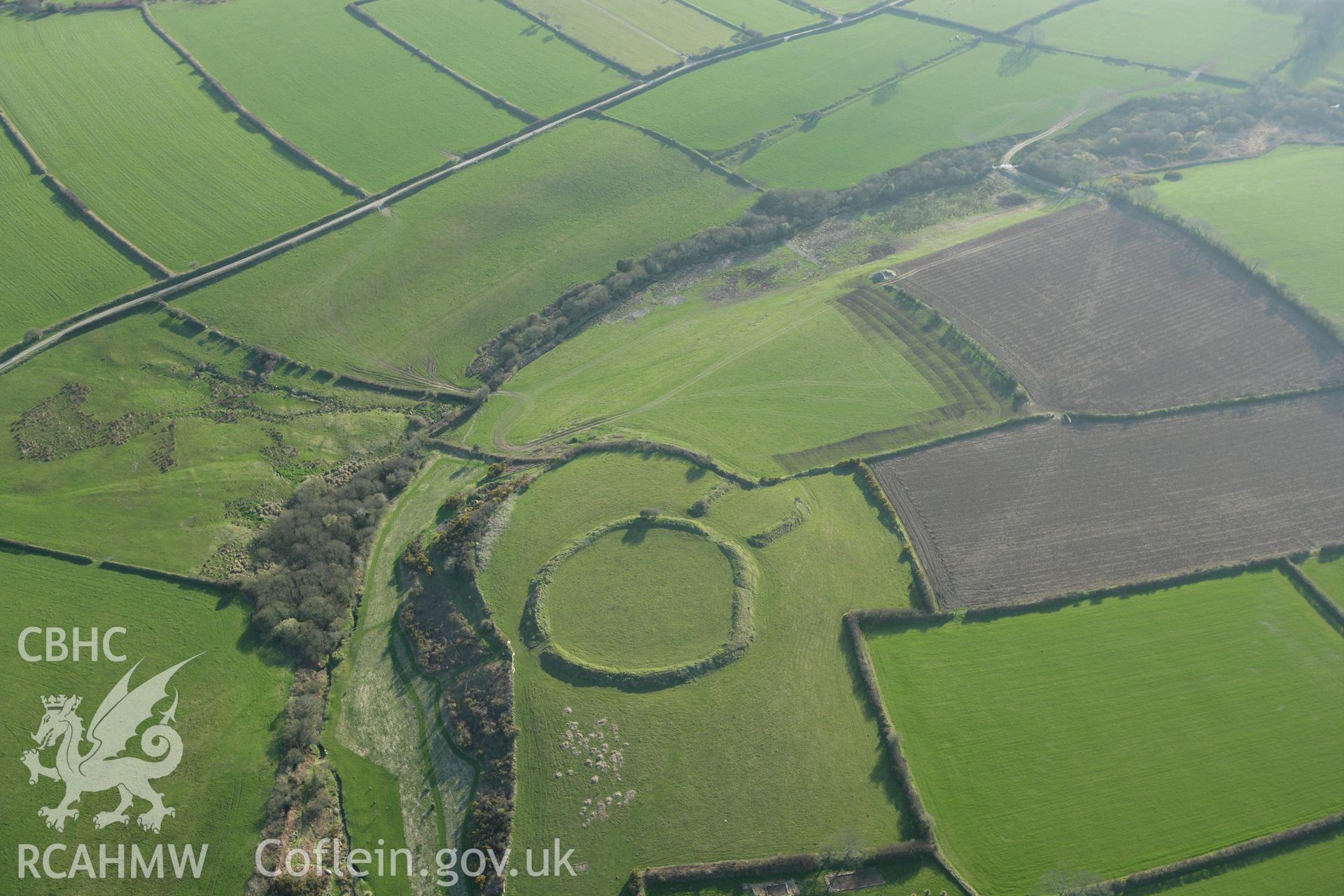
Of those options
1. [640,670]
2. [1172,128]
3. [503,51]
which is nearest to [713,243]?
[503,51]

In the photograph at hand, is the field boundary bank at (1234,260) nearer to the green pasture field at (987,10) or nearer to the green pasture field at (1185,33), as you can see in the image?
the green pasture field at (1185,33)

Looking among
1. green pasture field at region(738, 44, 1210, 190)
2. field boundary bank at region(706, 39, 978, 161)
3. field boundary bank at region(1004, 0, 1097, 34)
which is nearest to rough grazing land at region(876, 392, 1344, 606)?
green pasture field at region(738, 44, 1210, 190)

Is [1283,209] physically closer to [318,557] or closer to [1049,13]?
[1049,13]

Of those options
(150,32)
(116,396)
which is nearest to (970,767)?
(116,396)

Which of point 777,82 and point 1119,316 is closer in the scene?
point 1119,316

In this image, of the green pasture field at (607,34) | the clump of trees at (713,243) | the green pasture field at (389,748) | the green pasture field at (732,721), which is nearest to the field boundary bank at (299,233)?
the green pasture field at (607,34)

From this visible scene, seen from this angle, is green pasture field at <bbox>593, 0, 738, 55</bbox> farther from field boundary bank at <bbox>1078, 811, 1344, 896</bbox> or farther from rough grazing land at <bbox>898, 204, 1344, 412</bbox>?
field boundary bank at <bbox>1078, 811, 1344, 896</bbox>
